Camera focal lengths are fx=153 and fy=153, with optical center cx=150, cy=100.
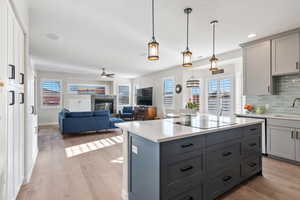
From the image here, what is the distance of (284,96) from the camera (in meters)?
3.43

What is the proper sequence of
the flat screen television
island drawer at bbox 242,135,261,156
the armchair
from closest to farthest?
island drawer at bbox 242,135,261,156 < the flat screen television < the armchair

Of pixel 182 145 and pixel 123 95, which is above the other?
pixel 123 95

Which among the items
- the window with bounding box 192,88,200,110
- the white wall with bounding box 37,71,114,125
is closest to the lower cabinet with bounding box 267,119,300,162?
the window with bounding box 192,88,200,110

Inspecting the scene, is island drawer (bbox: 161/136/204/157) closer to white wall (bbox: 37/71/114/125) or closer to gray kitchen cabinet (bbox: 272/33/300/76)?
gray kitchen cabinet (bbox: 272/33/300/76)

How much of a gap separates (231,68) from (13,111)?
5634 mm

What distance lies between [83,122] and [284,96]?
18.5 feet

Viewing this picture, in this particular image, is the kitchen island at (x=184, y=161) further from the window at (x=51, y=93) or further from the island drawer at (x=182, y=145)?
the window at (x=51, y=93)

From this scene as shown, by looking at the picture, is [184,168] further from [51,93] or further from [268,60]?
[51,93]

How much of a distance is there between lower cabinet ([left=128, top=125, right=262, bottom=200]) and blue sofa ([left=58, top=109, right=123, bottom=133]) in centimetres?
401

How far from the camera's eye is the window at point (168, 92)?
703 centimetres

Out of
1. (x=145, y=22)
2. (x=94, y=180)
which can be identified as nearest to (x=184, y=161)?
(x=94, y=180)

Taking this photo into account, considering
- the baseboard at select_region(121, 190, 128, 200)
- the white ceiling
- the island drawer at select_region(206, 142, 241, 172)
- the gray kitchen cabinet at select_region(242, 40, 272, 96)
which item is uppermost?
the white ceiling

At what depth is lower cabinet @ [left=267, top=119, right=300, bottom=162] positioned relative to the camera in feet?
9.33

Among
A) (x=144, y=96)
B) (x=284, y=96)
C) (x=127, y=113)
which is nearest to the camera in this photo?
(x=284, y=96)
